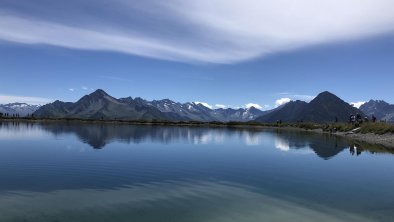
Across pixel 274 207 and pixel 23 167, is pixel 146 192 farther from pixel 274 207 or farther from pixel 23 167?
pixel 23 167

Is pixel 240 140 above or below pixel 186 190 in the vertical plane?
above

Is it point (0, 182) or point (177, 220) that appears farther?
point (0, 182)

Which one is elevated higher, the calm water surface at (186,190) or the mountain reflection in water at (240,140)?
the mountain reflection in water at (240,140)

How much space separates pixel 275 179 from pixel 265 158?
72.1ft

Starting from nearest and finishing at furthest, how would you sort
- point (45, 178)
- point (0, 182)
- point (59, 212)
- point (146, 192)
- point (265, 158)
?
point (59, 212) < point (146, 192) < point (0, 182) < point (45, 178) < point (265, 158)

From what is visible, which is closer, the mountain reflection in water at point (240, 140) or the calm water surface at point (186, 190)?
the calm water surface at point (186, 190)

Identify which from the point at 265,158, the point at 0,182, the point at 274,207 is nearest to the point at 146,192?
the point at 274,207

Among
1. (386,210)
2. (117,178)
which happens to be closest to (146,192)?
(117,178)

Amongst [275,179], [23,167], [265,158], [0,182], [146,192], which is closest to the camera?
[146,192]

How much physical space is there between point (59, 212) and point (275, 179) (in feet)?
79.8

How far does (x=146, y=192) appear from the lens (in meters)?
32.7

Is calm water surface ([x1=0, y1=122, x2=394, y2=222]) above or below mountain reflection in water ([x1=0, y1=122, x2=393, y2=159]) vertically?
below

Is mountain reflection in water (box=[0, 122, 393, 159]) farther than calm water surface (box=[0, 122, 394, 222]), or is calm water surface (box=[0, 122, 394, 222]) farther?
mountain reflection in water (box=[0, 122, 393, 159])

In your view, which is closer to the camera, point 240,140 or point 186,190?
point 186,190
